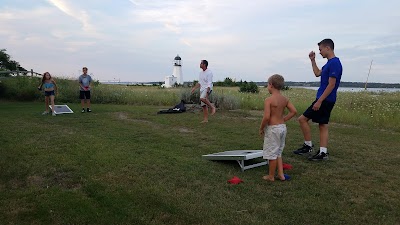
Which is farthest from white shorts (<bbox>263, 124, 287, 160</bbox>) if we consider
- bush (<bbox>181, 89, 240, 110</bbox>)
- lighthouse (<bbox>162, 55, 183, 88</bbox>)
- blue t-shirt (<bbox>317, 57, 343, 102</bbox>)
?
lighthouse (<bbox>162, 55, 183, 88</bbox>)

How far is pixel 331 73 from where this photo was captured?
18.6 ft

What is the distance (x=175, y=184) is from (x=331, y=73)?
3.05m

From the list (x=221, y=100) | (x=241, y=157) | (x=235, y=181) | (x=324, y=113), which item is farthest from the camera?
(x=221, y=100)

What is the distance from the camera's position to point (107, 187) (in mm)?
4352

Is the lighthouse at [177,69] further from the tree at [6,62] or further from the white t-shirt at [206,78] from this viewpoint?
the white t-shirt at [206,78]

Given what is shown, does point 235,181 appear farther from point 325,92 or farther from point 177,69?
point 177,69

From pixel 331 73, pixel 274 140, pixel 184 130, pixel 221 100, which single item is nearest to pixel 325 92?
pixel 331 73

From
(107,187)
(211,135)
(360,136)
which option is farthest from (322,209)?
(360,136)

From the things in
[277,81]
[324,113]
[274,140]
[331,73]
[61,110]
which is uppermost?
[331,73]

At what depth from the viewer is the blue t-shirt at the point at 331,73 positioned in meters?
5.69

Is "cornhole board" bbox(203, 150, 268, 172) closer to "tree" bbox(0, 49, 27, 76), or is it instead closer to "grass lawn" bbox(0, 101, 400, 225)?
"grass lawn" bbox(0, 101, 400, 225)

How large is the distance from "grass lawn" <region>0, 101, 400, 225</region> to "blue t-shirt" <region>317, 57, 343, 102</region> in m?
1.15

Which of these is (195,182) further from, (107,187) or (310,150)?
(310,150)

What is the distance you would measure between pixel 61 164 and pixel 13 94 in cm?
1735
